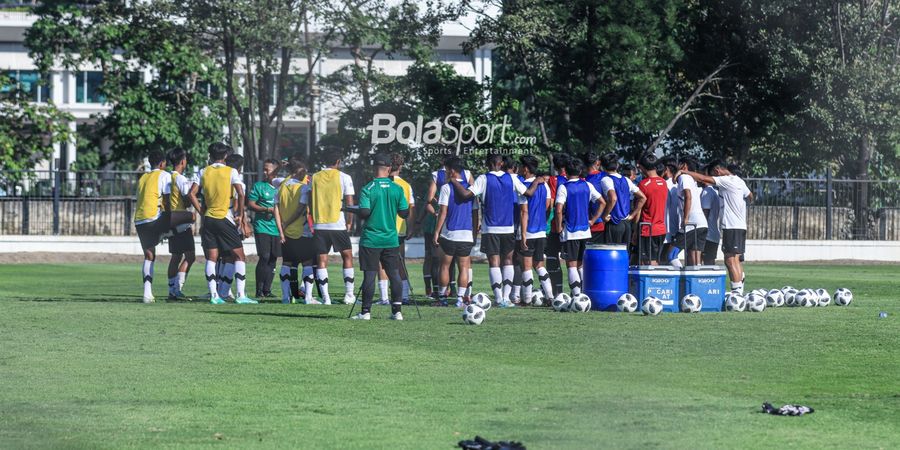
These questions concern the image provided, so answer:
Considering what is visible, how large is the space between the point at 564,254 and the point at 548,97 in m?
20.8

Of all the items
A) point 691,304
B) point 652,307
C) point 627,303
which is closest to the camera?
point 652,307

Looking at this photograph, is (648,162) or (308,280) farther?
(308,280)

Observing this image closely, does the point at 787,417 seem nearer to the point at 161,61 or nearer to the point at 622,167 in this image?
the point at 622,167

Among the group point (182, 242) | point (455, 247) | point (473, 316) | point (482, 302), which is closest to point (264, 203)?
point (182, 242)

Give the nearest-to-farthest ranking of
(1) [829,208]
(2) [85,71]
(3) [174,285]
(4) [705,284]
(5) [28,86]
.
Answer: (4) [705,284] < (3) [174,285] < (1) [829,208] < (5) [28,86] < (2) [85,71]

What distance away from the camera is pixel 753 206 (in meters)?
40.0

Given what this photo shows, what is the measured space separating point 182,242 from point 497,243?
4472 millimetres

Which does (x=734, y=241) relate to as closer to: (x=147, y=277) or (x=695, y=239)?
(x=695, y=239)

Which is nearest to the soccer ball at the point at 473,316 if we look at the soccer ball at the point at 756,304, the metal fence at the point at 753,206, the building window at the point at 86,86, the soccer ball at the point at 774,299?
the soccer ball at the point at 756,304

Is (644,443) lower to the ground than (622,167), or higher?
lower

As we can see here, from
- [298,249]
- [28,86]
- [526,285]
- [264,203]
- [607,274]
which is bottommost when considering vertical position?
[526,285]

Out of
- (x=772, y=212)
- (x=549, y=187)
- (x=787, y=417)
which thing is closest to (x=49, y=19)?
(x=772, y=212)

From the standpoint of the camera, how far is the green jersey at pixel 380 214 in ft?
53.6

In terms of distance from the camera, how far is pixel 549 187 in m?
20.9
